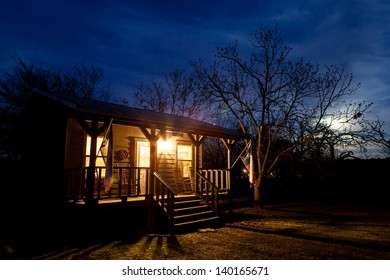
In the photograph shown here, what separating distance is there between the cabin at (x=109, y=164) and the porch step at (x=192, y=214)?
4cm

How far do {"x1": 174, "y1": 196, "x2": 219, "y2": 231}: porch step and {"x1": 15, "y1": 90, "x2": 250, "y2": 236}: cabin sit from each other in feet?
0.12

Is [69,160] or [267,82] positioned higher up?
[267,82]

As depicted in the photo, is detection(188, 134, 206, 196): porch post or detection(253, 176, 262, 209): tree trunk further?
detection(253, 176, 262, 209): tree trunk

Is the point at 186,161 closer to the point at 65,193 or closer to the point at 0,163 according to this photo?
the point at 65,193

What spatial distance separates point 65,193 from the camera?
369 inches

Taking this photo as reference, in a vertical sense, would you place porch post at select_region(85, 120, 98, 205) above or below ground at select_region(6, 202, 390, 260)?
above

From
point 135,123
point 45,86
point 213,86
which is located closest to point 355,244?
point 135,123

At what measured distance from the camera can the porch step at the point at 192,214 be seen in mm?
9492

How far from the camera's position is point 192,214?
10.1m

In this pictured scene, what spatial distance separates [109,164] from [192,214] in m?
3.66

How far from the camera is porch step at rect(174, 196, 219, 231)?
9492mm

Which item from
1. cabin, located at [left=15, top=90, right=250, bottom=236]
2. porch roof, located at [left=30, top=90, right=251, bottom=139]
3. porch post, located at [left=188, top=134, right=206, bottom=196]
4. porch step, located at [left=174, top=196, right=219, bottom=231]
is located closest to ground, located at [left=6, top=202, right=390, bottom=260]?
porch step, located at [left=174, top=196, right=219, bottom=231]

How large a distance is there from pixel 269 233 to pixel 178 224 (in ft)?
9.73

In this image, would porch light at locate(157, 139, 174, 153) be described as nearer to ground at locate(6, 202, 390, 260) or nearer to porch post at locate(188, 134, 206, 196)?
porch post at locate(188, 134, 206, 196)
